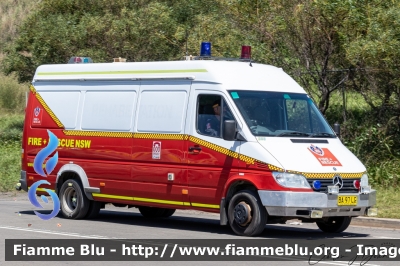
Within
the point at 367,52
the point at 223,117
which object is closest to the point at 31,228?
the point at 223,117

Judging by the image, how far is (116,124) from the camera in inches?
548

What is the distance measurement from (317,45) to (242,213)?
838 centimetres

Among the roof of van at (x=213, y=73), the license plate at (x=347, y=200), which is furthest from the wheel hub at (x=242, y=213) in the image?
the roof of van at (x=213, y=73)

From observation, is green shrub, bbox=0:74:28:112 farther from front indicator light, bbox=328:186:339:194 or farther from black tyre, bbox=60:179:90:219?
front indicator light, bbox=328:186:339:194

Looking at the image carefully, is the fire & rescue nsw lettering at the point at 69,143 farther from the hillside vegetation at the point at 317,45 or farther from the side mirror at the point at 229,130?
the hillside vegetation at the point at 317,45

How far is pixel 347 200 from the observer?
11.9m

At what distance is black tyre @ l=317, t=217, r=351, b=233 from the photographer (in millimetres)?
12797

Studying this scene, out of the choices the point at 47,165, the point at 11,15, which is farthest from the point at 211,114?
the point at 11,15

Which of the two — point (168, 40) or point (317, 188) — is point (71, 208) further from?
point (168, 40)

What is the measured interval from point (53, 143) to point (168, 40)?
29.2 feet

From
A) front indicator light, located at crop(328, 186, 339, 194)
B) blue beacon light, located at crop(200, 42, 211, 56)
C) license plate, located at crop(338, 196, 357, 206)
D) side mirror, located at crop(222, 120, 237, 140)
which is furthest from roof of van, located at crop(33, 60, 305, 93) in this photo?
license plate, located at crop(338, 196, 357, 206)

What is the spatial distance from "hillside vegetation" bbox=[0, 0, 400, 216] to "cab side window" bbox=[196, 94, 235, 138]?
19.1 ft

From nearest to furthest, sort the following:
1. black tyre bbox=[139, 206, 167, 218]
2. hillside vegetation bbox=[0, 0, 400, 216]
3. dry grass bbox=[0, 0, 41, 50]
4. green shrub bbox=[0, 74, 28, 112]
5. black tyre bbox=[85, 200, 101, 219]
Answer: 1. black tyre bbox=[85, 200, 101, 219]
2. black tyre bbox=[139, 206, 167, 218]
3. hillside vegetation bbox=[0, 0, 400, 216]
4. green shrub bbox=[0, 74, 28, 112]
5. dry grass bbox=[0, 0, 41, 50]

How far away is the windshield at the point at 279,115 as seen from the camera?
40.2ft
